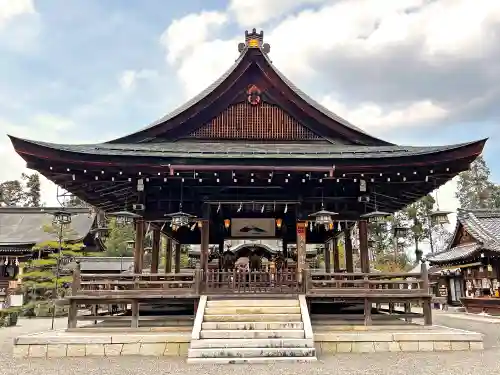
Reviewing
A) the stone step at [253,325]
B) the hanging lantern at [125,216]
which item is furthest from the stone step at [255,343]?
the hanging lantern at [125,216]

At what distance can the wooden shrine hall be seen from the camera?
11.6m

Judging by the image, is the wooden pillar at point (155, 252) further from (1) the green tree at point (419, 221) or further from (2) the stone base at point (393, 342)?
(1) the green tree at point (419, 221)

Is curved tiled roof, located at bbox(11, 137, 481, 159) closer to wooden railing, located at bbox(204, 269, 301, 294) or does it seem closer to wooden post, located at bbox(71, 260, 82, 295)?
wooden post, located at bbox(71, 260, 82, 295)

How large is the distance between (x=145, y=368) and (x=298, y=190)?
6.88 meters

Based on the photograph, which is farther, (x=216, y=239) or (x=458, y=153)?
(x=216, y=239)

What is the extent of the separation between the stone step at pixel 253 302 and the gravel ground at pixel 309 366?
205cm

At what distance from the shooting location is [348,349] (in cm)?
1020

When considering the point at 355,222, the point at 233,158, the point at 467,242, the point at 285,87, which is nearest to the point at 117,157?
the point at 233,158

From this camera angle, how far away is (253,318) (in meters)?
10.6

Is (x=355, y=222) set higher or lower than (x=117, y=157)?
lower

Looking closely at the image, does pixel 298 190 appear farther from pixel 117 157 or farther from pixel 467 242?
pixel 467 242

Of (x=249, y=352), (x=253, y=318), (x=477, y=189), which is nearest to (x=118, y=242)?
(x=253, y=318)

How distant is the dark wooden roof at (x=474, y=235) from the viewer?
2420 centimetres

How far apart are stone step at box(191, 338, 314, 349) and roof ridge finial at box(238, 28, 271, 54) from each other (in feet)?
31.5
